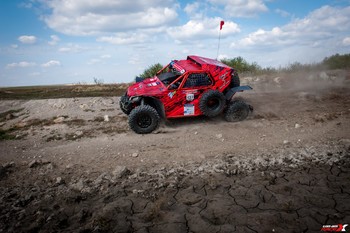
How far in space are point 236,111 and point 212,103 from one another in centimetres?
89

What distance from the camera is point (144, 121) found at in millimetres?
8047

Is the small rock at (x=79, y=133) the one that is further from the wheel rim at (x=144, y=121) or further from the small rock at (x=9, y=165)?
the small rock at (x=9, y=165)

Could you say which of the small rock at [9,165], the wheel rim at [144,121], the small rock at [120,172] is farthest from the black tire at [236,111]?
the small rock at [9,165]

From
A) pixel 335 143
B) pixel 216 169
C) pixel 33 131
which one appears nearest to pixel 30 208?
pixel 216 169

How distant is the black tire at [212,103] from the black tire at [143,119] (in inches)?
59.1

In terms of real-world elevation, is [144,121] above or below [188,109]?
below

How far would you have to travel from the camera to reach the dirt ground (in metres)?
4.18

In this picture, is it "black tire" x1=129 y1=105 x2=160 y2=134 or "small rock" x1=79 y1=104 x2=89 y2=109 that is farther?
"small rock" x1=79 y1=104 x2=89 y2=109

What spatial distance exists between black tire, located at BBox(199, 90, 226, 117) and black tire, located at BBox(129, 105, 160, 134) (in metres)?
1.50

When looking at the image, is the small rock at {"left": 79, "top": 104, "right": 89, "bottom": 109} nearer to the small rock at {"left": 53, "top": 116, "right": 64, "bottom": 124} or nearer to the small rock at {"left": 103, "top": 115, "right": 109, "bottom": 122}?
the small rock at {"left": 53, "top": 116, "right": 64, "bottom": 124}

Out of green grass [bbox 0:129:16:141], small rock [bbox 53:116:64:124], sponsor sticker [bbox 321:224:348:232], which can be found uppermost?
small rock [bbox 53:116:64:124]

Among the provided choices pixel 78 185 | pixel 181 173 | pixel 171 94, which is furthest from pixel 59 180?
pixel 171 94

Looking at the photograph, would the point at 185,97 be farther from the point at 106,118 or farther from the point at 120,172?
the point at 120,172

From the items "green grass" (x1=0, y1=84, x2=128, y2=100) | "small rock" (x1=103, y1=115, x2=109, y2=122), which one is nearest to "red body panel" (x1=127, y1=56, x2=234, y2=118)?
"small rock" (x1=103, y1=115, x2=109, y2=122)
